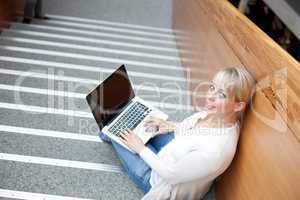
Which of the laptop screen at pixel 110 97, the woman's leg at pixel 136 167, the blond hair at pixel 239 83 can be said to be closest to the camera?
the blond hair at pixel 239 83

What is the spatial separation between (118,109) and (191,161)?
66 cm

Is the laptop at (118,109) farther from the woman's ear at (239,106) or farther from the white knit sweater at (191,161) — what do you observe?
the woman's ear at (239,106)

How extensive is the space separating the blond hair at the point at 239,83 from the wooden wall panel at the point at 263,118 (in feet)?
0.11

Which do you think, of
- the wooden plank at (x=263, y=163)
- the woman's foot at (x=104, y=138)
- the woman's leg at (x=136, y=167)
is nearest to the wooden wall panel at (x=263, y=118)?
the wooden plank at (x=263, y=163)

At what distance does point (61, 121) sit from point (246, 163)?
3.46 ft

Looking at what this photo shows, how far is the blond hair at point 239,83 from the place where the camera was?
1427 millimetres

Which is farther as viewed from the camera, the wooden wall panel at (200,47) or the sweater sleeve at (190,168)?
the wooden wall panel at (200,47)

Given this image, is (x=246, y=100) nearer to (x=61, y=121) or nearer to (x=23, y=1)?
(x=61, y=121)

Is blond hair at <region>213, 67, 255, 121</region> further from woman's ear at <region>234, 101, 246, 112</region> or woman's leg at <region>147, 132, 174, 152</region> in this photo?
woman's leg at <region>147, 132, 174, 152</region>

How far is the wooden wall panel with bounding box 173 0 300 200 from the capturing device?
44.1 inches

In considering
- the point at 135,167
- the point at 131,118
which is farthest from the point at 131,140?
the point at 131,118

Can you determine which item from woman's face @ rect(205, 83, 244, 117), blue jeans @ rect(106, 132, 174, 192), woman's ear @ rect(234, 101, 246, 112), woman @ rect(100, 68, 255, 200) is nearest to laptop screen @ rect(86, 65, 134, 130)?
blue jeans @ rect(106, 132, 174, 192)

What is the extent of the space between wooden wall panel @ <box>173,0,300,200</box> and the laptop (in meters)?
0.45

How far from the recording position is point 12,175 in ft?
5.41
